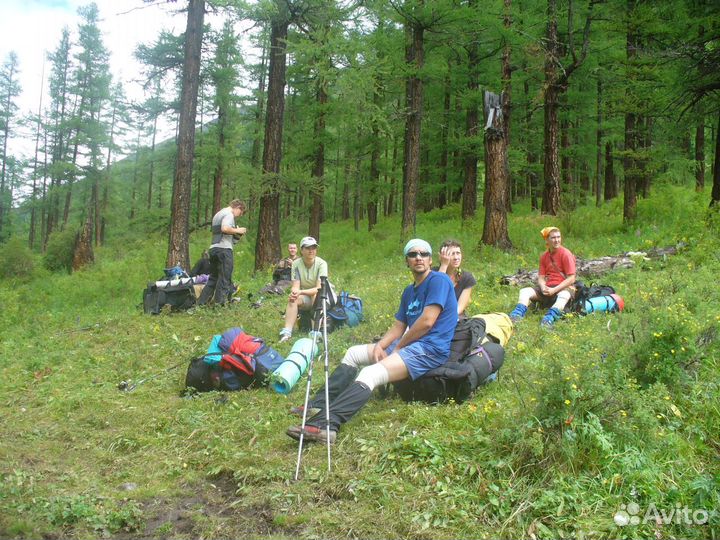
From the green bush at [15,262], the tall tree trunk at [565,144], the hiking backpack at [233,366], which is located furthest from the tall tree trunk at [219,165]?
the hiking backpack at [233,366]

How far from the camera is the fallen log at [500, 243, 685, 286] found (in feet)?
29.6

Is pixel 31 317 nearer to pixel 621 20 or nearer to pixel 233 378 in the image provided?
pixel 233 378

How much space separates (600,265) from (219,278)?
7157 millimetres

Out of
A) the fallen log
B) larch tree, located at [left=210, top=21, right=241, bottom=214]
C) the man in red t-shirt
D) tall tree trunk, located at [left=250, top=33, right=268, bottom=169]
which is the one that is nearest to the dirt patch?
the man in red t-shirt

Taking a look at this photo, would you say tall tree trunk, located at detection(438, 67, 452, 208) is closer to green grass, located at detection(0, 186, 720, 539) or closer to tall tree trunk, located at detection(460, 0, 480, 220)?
tall tree trunk, located at detection(460, 0, 480, 220)

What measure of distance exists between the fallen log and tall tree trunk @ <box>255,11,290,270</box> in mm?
7169

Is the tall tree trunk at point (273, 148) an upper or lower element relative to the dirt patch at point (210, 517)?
upper

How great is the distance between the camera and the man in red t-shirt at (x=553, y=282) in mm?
7219

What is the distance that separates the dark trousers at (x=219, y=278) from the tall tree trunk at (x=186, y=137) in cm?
260

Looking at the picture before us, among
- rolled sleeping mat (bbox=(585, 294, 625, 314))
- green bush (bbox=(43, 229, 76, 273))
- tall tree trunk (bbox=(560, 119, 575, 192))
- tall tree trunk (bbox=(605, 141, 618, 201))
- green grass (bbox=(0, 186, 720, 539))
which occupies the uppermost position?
tall tree trunk (bbox=(560, 119, 575, 192))

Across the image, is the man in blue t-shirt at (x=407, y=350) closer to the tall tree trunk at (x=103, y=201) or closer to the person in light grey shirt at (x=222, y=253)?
the person in light grey shirt at (x=222, y=253)

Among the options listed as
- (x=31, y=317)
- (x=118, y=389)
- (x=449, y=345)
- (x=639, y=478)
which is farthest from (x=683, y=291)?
(x=31, y=317)

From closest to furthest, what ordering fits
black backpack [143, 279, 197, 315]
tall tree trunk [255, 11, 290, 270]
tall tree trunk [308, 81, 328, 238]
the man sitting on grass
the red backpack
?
the red backpack < the man sitting on grass < black backpack [143, 279, 197, 315] < tall tree trunk [255, 11, 290, 270] < tall tree trunk [308, 81, 328, 238]

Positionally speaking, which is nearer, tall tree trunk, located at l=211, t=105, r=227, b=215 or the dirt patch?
the dirt patch
